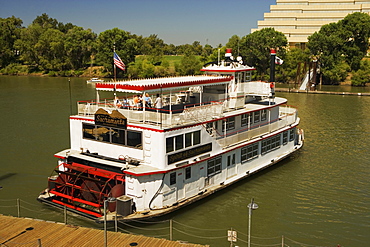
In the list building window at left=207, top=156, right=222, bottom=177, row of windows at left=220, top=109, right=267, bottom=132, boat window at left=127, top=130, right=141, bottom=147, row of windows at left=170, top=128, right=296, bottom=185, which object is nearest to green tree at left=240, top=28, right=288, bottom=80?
row of windows at left=170, top=128, right=296, bottom=185

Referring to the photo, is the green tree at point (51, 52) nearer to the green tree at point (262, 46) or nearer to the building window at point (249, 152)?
the green tree at point (262, 46)

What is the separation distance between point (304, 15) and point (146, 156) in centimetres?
11298

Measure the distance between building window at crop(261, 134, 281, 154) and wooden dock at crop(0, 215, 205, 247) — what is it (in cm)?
1169

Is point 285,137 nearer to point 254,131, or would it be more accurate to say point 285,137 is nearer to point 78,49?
point 254,131

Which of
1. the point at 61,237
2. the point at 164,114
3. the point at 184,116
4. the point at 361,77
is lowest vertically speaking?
the point at 61,237

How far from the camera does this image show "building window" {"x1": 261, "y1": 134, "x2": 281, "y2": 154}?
83.2 feet

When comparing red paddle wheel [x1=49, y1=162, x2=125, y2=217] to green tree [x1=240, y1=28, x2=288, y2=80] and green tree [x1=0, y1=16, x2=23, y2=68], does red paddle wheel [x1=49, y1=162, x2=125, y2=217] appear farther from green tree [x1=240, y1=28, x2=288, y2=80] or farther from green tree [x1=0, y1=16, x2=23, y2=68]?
green tree [x1=0, y1=16, x2=23, y2=68]

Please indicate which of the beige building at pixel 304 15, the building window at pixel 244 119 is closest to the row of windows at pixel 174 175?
the building window at pixel 244 119

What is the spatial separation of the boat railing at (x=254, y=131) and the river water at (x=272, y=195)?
2.61 m

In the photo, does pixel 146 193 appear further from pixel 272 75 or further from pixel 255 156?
pixel 272 75

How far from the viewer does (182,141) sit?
1908 centimetres

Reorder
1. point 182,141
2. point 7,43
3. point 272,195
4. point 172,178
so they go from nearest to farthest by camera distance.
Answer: point 172,178 < point 182,141 < point 272,195 < point 7,43

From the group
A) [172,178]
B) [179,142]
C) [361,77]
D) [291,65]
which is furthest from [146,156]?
[291,65]

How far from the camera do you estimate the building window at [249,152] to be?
76.8 feet
